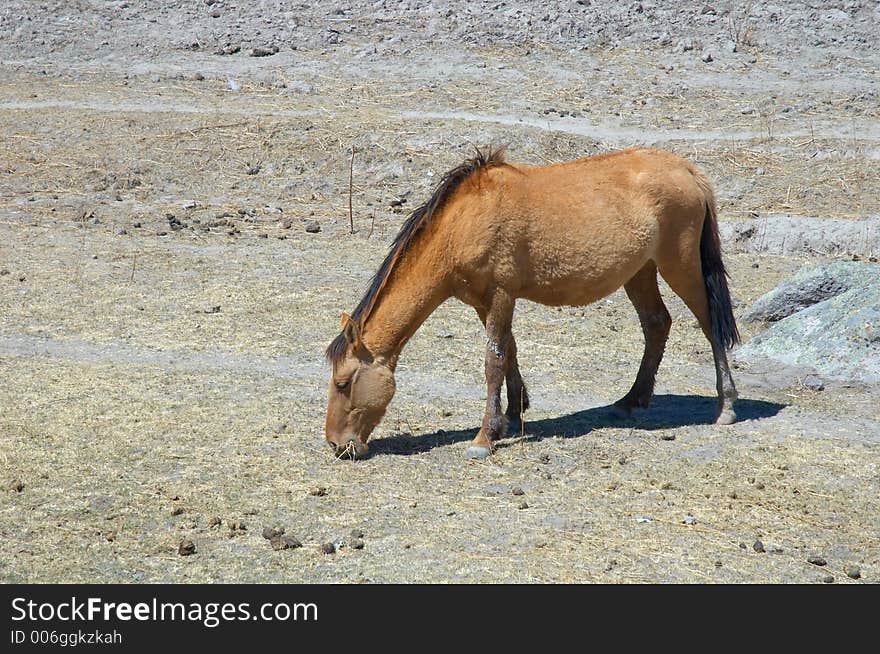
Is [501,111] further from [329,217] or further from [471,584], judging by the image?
[471,584]

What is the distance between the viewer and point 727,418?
339 inches

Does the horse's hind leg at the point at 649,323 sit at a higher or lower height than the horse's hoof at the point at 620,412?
higher

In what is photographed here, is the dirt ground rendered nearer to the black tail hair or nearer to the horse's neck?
the black tail hair

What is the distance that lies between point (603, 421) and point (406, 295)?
1.95m

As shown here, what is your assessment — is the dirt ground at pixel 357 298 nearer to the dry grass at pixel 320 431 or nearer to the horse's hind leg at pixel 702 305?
the dry grass at pixel 320 431

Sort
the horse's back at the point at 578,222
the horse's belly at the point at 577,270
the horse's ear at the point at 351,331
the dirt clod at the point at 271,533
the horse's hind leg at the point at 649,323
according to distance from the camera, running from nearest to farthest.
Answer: the dirt clod at the point at 271,533, the horse's ear at the point at 351,331, the horse's back at the point at 578,222, the horse's belly at the point at 577,270, the horse's hind leg at the point at 649,323

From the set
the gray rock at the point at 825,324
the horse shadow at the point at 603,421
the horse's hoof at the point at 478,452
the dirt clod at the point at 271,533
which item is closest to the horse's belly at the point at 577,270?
the horse shadow at the point at 603,421

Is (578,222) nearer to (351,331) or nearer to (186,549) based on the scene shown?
(351,331)

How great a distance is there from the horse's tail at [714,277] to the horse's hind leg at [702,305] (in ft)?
0.14

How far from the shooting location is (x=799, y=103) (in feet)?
68.1

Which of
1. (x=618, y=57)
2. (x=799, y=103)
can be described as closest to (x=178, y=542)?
(x=799, y=103)

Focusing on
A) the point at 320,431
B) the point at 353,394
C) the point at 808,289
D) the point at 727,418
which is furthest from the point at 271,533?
the point at 808,289

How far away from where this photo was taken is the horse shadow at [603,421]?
26.7 ft
